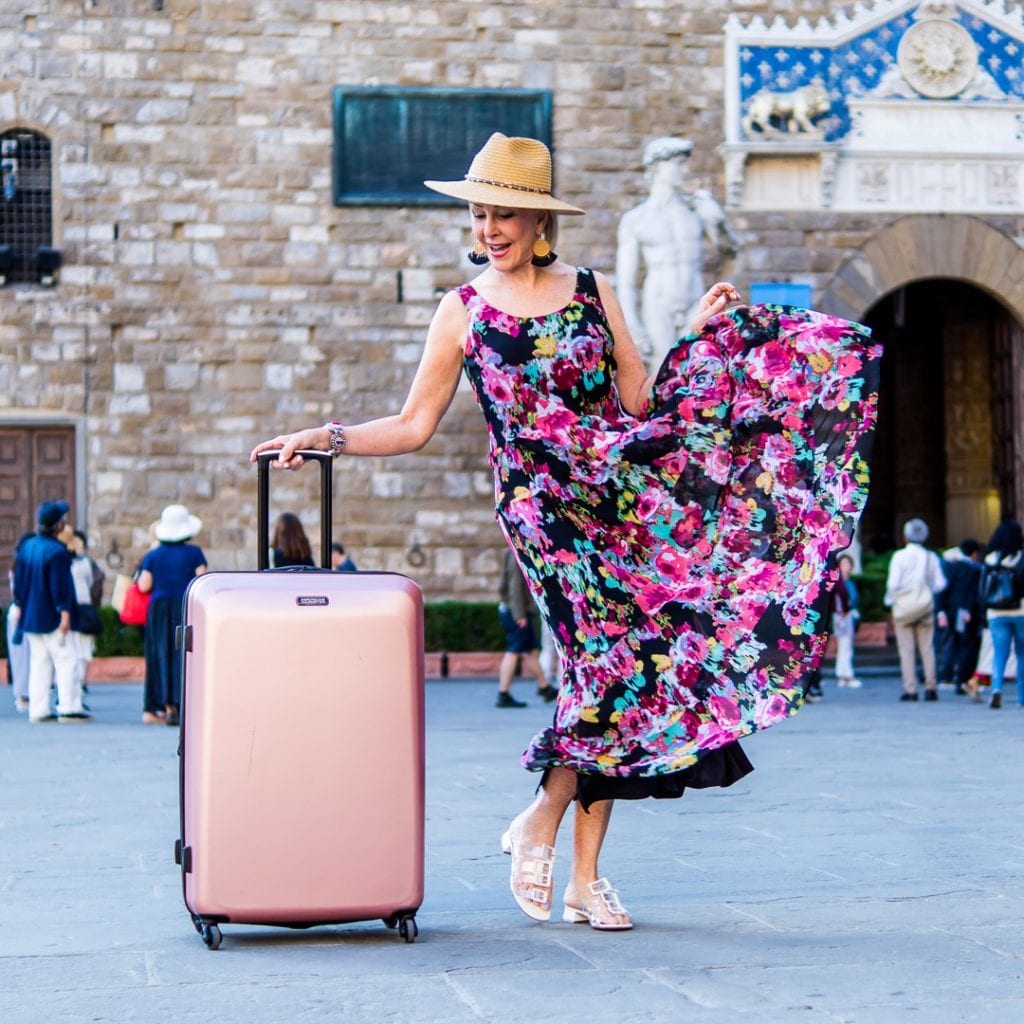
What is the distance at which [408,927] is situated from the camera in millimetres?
4805

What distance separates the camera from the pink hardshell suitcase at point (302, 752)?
15.6 feet

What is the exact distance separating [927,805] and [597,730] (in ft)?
11.1

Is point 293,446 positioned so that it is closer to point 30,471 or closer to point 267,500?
point 267,500

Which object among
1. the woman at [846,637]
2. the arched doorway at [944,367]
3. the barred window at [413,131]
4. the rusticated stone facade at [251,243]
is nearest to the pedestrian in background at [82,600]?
the rusticated stone facade at [251,243]

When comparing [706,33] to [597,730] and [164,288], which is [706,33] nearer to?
[164,288]

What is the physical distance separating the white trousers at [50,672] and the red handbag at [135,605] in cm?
70

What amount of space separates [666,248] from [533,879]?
13.0 m

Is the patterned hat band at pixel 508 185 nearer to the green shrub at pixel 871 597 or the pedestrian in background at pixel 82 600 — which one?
the pedestrian in background at pixel 82 600

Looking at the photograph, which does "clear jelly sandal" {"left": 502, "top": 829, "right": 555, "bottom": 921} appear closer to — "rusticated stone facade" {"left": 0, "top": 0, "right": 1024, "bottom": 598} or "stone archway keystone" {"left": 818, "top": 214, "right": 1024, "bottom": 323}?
"rusticated stone facade" {"left": 0, "top": 0, "right": 1024, "bottom": 598}

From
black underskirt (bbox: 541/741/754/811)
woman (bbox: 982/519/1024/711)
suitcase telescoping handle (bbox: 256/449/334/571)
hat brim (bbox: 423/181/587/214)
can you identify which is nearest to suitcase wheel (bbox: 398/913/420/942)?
black underskirt (bbox: 541/741/754/811)

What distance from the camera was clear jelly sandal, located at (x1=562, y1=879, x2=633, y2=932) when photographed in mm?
4973

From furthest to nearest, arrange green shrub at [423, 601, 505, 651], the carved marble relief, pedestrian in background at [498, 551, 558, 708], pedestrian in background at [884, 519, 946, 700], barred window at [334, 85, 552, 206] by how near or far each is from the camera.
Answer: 1. the carved marble relief
2. barred window at [334, 85, 552, 206]
3. green shrub at [423, 601, 505, 651]
4. pedestrian in background at [884, 519, 946, 700]
5. pedestrian in background at [498, 551, 558, 708]

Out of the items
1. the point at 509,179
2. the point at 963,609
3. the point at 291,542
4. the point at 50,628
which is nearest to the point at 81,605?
the point at 50,628

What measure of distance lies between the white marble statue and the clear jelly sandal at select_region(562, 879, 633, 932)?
12587mm
